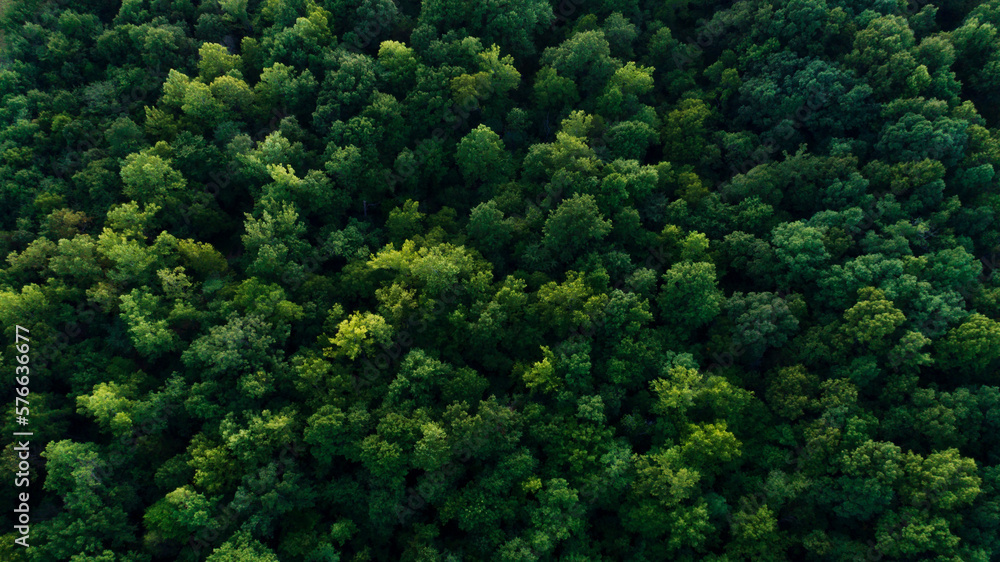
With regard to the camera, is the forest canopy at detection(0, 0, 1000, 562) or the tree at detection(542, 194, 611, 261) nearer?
the forest canopy at detection(0, 0, 1000, 562)

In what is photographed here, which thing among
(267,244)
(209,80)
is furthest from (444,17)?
(267,244)

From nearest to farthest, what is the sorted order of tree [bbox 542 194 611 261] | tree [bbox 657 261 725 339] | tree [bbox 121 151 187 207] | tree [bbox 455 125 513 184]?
tree [bbox 657 261 725 339] → tree [bbox 542 194 611 261] → tree [bbox 121 151 187 207] → tree [bbox 455 125 513 184]

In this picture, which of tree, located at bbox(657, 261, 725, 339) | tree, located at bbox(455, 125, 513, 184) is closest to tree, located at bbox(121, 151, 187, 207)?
tree, located at bbox(455, 125, 513, 184)

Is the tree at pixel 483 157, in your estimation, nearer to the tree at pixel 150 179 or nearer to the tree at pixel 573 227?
the tree at pixel 573 227

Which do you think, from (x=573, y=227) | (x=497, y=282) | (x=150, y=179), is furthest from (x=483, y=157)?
(x=150, y=179)

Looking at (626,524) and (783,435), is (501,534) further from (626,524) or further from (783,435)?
(783,435)

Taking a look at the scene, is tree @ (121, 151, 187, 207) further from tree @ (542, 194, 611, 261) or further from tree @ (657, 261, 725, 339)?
tree @ (657, 261, 725, 339)

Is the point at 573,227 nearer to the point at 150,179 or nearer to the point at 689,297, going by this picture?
the point at 689,297

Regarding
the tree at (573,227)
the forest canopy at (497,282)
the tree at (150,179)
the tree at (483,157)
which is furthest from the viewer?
the tree at (483,157)

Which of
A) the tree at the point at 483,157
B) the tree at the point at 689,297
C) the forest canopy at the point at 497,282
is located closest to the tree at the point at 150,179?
the forest canopy at the point at 497,282

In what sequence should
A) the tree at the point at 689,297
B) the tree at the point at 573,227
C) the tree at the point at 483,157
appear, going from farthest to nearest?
the tree at the point at 483,157 → the tree at the point at 573,227 → the tree at the point at 689,297

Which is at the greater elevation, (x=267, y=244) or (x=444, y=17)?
(x=444, y=17)
